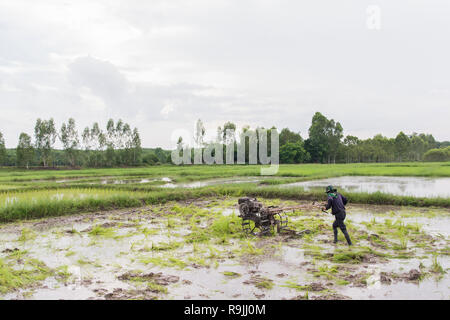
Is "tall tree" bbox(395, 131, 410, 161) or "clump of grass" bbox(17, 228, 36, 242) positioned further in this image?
"tall tree" bbox(395, 131, 410, 161)

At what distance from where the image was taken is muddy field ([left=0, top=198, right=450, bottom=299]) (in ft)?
14.6

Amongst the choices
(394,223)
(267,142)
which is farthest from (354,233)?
(267,142)

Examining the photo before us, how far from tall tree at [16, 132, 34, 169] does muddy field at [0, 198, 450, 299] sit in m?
43.4

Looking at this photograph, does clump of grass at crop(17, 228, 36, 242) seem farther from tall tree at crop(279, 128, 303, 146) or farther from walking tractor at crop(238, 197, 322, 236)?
tall tree at crop(279, 128, 303, 146)

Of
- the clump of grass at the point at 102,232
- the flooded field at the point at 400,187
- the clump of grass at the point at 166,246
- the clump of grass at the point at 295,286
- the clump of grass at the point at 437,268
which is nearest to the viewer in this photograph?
the clump of grass at the point at 295,286

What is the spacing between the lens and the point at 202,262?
5621mm

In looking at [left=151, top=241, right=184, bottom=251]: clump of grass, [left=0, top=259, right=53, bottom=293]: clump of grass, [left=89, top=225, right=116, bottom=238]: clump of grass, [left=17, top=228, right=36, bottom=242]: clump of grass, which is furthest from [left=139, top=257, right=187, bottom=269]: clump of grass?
[left=17, top=228, right=36, bottom=242]: clump of grass

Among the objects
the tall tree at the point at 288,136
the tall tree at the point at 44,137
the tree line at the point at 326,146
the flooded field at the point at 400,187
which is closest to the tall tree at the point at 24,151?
the tall tree at the point at 44,137

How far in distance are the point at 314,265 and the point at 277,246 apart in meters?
1.26

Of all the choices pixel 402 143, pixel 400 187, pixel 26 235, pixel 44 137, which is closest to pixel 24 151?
pixel 44 137

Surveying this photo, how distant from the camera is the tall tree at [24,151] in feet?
151

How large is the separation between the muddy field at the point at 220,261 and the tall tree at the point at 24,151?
43.4 m

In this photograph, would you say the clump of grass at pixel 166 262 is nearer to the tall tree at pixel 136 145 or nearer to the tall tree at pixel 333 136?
the tall tree at pixel 136 145
